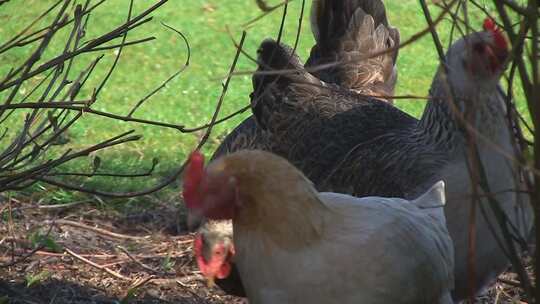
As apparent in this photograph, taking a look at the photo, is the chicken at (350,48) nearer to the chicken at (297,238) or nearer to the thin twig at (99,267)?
the thin twig at (99,267)

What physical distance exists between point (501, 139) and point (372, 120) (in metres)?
1.03

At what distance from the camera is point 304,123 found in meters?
5.25

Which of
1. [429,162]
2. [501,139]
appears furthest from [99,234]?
[501,139]

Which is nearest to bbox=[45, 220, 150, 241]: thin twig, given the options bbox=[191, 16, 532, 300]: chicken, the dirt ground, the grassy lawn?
the dirt ground

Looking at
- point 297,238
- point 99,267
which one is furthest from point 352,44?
point 297,238

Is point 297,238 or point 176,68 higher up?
point 297,238

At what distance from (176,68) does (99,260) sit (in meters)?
3.91

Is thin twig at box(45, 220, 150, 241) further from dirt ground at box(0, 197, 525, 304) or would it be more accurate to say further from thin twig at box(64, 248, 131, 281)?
thin twig at box(64, 248, 131, 281)

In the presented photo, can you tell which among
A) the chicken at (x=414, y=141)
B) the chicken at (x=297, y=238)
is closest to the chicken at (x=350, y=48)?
the chicken at (x=414, y=141)

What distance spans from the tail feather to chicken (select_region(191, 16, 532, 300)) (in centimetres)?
44

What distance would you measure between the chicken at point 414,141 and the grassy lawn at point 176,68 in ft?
5.21

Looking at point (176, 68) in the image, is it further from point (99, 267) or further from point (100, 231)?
point (99, 267)

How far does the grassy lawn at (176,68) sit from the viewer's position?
23.7ft

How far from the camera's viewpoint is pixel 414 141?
4594 mm
